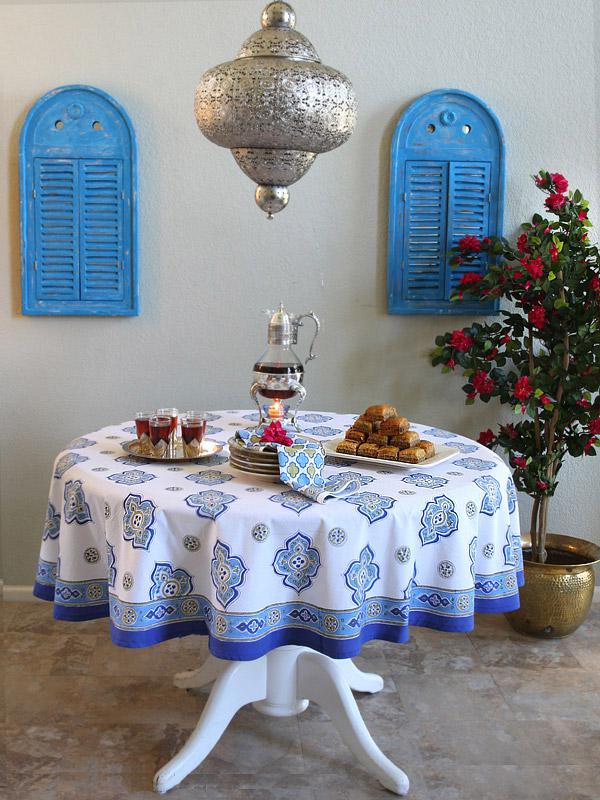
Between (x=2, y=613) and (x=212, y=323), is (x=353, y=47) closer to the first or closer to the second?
(x=212, y=323)

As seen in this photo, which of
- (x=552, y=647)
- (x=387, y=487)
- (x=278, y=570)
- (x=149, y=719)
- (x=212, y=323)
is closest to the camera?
(x=278, y=570)

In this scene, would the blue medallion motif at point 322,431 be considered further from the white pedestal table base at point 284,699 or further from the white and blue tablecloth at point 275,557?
the white pedestal table base at point 284,699

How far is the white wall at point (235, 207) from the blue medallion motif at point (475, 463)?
107 centimetres

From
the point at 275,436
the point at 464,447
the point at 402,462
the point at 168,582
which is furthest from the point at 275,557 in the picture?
the point at 464,447

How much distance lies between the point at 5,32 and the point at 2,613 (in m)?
2.01

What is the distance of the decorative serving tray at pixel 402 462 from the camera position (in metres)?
2.14

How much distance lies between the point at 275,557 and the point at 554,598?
1.51 meters

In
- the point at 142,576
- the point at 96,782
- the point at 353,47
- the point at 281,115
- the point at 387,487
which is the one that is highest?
the point at 353,47

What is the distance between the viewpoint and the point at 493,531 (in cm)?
206

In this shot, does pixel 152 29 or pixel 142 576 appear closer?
pixel 142 576

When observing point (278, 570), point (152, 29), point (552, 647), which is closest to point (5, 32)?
point (152, 29)

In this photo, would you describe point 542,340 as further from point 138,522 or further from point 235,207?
point 138,522

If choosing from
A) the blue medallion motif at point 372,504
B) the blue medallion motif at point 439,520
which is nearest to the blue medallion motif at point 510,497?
the blue medallion motif at point 439,520

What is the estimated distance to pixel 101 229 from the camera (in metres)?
3.15
